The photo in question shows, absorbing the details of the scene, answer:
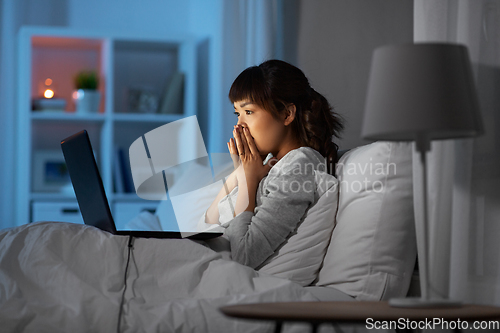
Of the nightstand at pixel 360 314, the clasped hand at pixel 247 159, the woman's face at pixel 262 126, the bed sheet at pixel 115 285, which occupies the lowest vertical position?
the bed sheet at pixel 115 285

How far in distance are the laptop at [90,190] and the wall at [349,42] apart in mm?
886

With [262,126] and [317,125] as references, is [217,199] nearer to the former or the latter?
[262,126]

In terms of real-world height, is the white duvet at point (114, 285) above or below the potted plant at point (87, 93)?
below

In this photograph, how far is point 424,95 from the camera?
2.66 ft

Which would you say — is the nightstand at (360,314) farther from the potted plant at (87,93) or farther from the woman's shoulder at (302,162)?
the potted plant at (87,93)

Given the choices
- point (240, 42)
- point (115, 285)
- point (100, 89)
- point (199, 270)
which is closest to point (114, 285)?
point (115, 285)

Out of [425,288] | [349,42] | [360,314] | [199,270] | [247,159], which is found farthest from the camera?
[349,42]

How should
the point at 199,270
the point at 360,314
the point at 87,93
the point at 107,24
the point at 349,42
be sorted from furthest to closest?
the point at 107,24, the point at 87,93, the point at 349,42, the point at 199,270, the point at 360,314

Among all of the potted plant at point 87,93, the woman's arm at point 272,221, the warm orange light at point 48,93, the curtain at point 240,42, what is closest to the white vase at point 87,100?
the potted plant at point 87,93

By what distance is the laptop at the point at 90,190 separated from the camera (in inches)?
52.2

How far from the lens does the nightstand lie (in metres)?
0.71

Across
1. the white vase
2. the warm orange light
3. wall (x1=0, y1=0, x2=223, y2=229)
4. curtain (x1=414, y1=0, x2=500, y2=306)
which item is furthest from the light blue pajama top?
the warm orange light

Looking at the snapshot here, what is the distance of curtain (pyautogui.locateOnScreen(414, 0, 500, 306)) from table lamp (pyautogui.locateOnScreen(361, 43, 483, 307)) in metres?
0.19

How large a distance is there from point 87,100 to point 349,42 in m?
1.76
